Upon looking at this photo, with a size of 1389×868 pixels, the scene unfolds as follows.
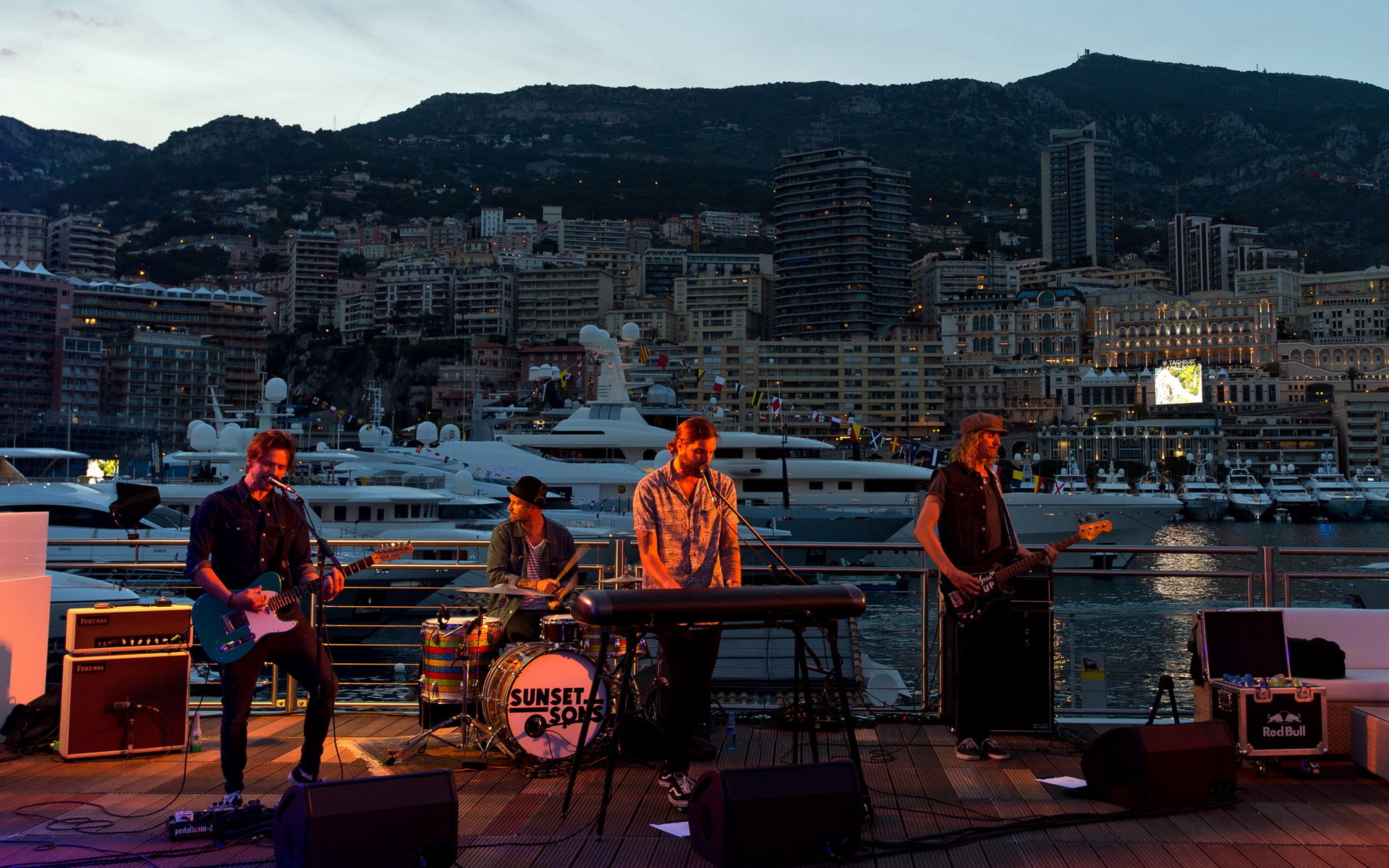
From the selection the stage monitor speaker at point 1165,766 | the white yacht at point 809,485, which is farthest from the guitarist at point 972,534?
the white yacht at point 809,485

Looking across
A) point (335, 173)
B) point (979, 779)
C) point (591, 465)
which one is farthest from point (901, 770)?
point (335, 173)

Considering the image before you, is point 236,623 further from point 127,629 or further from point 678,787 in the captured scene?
point 678,787

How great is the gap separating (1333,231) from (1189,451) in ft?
311

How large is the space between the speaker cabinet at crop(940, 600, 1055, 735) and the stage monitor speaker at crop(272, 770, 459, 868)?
2806 millimetres

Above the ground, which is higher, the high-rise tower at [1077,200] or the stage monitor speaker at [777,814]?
the high-rise tower at [1077,200]

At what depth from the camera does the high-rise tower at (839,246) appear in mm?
130625

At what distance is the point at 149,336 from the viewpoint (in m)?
Result: 95.7

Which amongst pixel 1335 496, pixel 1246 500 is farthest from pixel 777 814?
pixel 1335 496

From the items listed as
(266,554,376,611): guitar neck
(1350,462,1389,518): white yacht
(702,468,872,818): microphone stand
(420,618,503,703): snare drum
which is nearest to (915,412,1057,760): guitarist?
(702,468,872,818): microphone stand

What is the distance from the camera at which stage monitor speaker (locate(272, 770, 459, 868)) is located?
3.27 meters

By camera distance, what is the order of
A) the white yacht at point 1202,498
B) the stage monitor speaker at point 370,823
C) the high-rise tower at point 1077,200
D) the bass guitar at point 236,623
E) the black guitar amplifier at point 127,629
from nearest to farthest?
1. the stage monitor speaker at point 370,823
2. the bass guitar at point 236,623
3. the black guitar amplifier at point 127,629
4. the white yacht at point 1202,498
5. the high-rise tower at point 1077,200

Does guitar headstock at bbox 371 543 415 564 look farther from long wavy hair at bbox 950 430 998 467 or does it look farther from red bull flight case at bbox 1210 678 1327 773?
red bull flight case at bbox 1210 678 1327 773

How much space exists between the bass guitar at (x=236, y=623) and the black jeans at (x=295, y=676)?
0.04 m

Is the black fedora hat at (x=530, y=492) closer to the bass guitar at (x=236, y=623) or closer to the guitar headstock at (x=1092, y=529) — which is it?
the bass guitar at (x=236, y=623)
